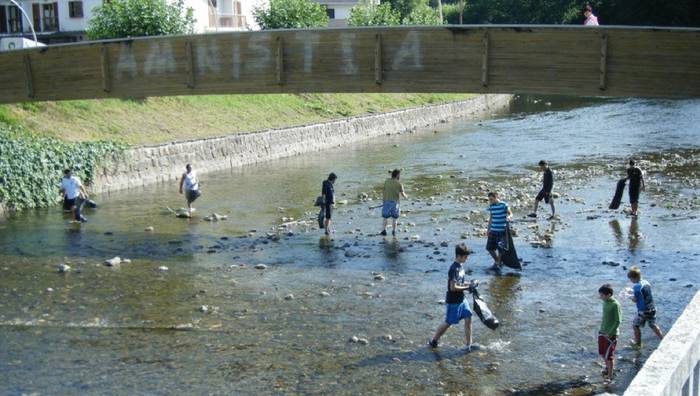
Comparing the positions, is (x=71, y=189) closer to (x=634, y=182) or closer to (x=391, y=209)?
(x=391, y=209)

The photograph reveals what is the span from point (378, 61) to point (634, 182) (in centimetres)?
871

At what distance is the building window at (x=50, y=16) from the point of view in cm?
6512

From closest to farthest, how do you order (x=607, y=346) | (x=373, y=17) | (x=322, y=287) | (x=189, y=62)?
(x=607, y=346), (x=322, y=287), (x=189, y=62), (x=373, y=17)

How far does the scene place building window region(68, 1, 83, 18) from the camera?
6444cm

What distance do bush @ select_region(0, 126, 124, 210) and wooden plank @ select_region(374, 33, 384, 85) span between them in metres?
12.6

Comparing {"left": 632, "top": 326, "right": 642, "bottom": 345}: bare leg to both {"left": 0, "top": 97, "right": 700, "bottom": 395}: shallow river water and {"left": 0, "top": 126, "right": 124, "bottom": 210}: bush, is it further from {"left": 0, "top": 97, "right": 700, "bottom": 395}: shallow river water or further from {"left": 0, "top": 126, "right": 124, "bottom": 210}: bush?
{"left": 0, "top": 126, "right": 124, "bottom": 210}: bush

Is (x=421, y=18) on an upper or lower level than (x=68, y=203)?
upper

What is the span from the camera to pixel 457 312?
47.3ft

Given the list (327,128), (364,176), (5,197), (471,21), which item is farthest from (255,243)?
(471,21)

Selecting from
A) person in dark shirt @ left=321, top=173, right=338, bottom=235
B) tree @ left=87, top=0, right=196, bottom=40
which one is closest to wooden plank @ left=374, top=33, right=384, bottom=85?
person in dark shirt @ left=321, top=173, right=338, bottom=235

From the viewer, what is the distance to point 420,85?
24812mm

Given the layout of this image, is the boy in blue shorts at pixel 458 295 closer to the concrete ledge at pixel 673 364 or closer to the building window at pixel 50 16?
the concrete ledge at pixel 673 364

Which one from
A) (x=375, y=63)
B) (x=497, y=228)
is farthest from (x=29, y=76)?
(x=497, y=228)

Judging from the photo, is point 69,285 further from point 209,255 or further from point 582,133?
point 582,133
